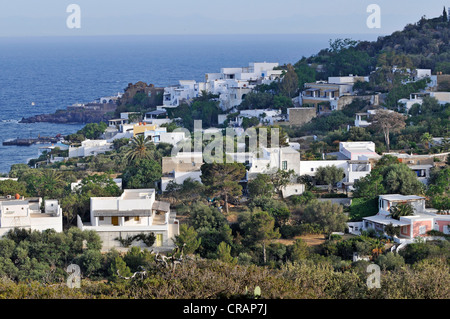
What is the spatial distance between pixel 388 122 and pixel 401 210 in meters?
8.36

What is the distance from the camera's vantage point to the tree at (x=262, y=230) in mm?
18484

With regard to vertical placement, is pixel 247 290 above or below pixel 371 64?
below

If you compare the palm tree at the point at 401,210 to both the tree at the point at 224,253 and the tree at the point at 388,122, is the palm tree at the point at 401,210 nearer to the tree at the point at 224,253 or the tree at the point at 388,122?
the tree at the point at 224,253

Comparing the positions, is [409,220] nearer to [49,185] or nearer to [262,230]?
[262,230]

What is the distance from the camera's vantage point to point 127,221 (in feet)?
64.0

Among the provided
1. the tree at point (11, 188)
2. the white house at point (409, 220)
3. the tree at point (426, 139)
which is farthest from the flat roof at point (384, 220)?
the tree at point (11, 188)

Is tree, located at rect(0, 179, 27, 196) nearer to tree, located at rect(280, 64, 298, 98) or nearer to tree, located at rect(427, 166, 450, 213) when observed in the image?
tree, located at rect(427, 166, 450, 213)

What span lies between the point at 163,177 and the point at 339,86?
15.3m

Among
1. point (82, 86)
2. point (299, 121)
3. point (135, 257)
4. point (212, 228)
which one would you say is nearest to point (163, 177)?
point (212, 228)

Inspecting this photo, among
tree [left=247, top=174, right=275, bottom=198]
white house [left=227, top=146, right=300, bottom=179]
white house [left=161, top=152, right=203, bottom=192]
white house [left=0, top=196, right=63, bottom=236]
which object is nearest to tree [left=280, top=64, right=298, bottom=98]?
white house [left=161, top=152, right=203, bottom=192]

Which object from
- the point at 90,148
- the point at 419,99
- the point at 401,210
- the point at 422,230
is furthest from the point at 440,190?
the point at 90,148

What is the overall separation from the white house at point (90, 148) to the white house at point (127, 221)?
1123 centimetres

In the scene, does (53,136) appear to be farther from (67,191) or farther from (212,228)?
(212,228)

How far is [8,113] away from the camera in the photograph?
188 ft
